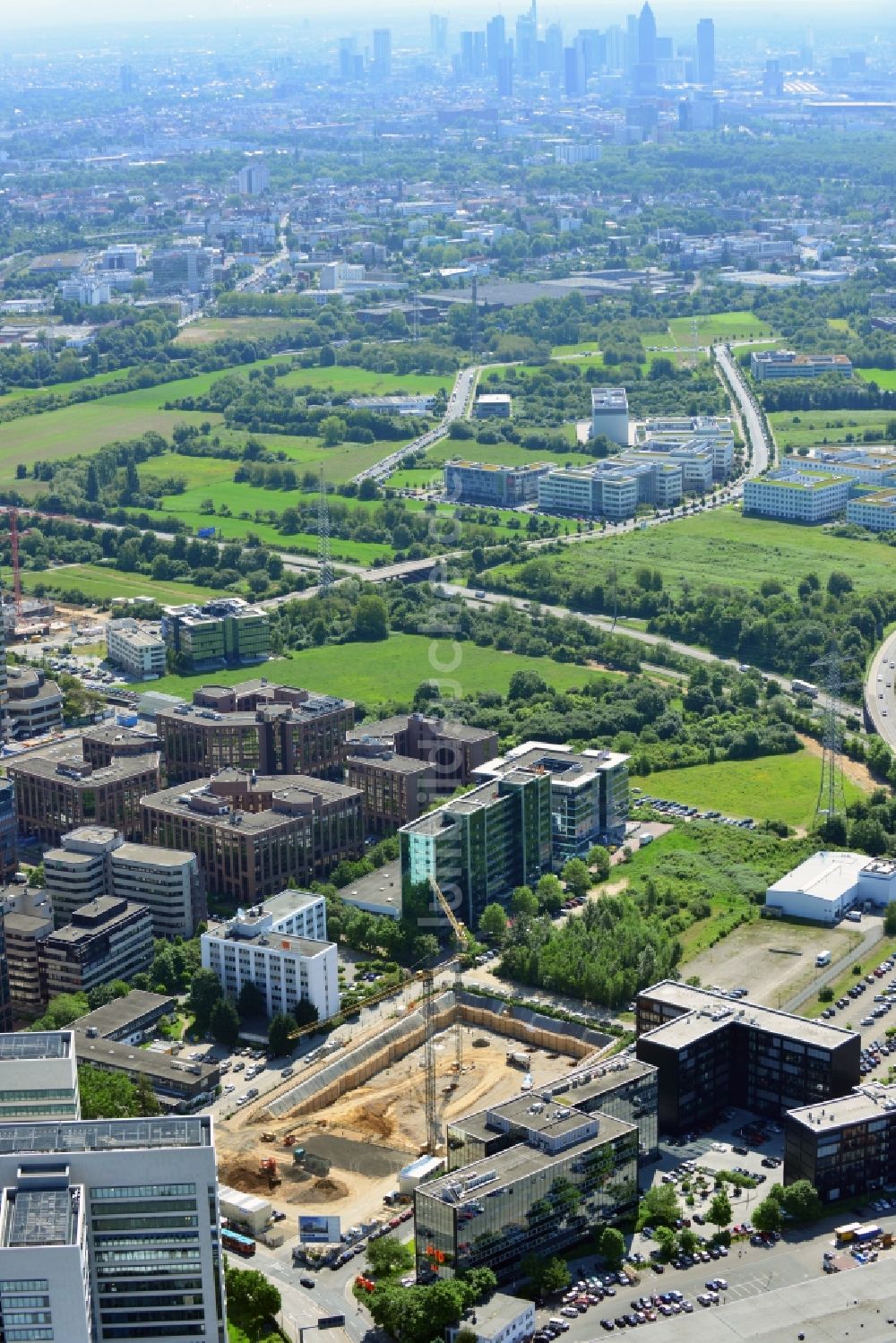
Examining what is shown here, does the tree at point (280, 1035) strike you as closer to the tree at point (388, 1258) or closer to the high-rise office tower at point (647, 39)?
the tree at point (388, 1258)

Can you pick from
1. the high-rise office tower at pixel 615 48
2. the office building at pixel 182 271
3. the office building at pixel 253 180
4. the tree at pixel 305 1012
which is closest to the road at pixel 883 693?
the tree at pixel 305 1012

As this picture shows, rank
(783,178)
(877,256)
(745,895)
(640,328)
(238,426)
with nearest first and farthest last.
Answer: (745,895) → (238,426) → (640,328) → (877,256) → (783,178)

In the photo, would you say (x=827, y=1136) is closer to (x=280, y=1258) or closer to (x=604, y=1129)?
(x=604, y=1129)

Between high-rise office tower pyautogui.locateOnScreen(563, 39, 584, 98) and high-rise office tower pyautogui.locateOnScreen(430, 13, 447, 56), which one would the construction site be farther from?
high-rise office tower pyautogui.locateOnScreen(430, 13, 447, 56)

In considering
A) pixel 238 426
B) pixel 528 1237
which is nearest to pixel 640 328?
pixel 238 426

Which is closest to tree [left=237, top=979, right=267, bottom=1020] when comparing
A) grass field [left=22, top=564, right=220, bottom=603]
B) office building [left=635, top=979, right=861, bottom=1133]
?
office building [left=635, top=979, right=861, bottom=1133]

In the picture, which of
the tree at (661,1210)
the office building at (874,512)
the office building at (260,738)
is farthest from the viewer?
the office building at (874,512)
